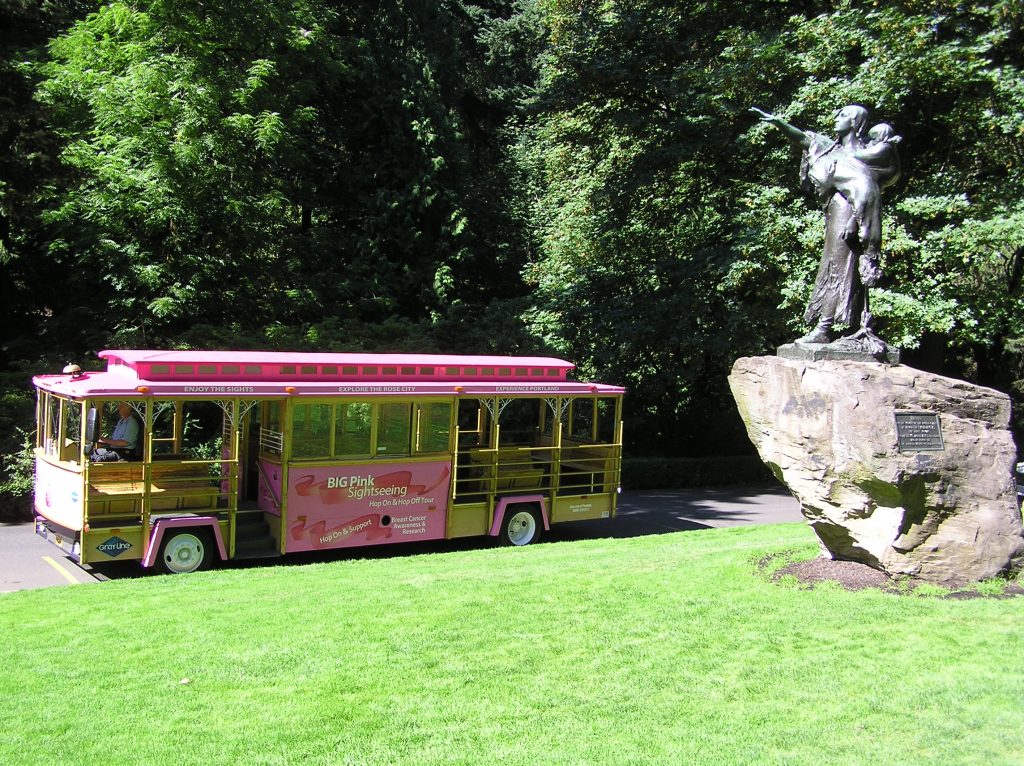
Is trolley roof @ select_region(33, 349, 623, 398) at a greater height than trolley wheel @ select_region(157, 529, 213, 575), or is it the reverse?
trolley roof @ select_region(33, 349, 623, 398)

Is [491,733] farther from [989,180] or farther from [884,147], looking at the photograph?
[989,180]

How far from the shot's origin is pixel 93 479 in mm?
11125

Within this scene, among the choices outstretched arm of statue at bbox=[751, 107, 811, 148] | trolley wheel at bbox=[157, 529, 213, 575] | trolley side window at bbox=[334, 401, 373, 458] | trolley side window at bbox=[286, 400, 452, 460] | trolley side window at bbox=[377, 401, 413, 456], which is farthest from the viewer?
trolley side window at bbox=[377, 401, 413, 456]

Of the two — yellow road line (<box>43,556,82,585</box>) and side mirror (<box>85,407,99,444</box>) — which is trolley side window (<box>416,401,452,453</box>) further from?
yellow road line (<box>43,556,82,585</box>)

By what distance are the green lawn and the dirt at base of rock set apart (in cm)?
28

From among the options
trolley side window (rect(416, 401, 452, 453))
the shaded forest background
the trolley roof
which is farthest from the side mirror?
the shaded forest background

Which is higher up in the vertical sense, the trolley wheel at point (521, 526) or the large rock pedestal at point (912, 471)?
the large rock pedestal at point (912, 471)

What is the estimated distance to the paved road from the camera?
11.9 meters

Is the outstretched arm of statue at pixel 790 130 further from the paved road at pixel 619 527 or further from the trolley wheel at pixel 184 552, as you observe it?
the trolley wheel at pixel 184 552

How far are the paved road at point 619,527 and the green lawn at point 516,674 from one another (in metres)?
2.00

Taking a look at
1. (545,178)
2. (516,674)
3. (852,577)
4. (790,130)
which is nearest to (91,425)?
(516,674)

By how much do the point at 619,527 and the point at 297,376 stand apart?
23.9 feet

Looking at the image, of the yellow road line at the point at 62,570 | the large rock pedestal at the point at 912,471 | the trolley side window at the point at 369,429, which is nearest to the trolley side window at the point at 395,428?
the trolley side window at the point at 369,429

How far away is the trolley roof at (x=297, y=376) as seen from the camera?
11.4 metres
